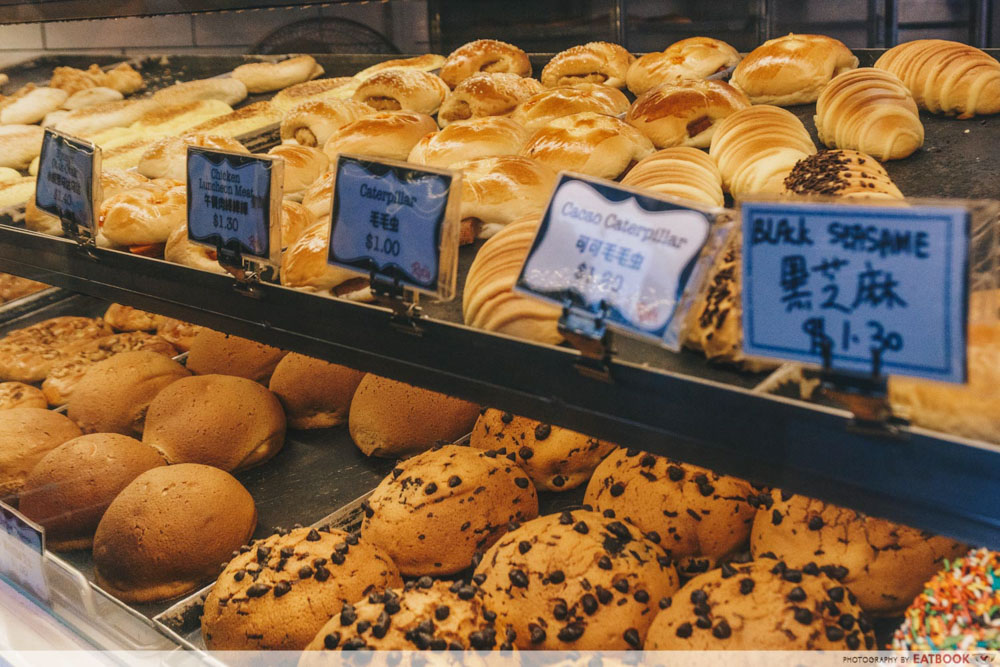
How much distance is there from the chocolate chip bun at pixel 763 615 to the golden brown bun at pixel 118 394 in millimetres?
1566

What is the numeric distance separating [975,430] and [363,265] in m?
0.86

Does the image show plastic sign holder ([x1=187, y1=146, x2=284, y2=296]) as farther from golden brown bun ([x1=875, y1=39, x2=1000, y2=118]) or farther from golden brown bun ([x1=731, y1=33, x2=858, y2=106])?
golden brown bun ([x1=875, y1=39, x2=1000, y2=118])

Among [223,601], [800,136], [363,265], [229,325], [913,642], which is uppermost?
[800,136]

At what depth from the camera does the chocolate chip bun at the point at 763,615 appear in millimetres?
1236

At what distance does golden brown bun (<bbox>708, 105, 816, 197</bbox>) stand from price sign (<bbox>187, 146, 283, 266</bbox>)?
39.3 inches

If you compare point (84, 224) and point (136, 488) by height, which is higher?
point (84, 224)

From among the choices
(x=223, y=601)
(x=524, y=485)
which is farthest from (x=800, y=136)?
(x=223, y=601)

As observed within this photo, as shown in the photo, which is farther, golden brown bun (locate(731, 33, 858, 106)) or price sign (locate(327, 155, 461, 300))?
golden brown bun (locate(731, 33, 858, 106))

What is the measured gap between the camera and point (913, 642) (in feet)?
4.03

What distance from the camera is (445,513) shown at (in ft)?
5.53

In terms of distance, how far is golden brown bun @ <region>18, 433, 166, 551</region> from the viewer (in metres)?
1.97

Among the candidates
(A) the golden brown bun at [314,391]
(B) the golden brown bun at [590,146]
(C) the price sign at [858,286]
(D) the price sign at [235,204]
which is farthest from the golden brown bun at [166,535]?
(C) the price sign at [858,286]

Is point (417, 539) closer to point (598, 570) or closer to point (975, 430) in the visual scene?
point (598, 570)

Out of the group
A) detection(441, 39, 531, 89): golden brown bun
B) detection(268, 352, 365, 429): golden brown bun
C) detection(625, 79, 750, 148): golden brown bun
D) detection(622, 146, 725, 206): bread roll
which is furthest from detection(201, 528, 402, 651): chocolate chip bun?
detection(441, 39, 531, 89): golden brown bun
